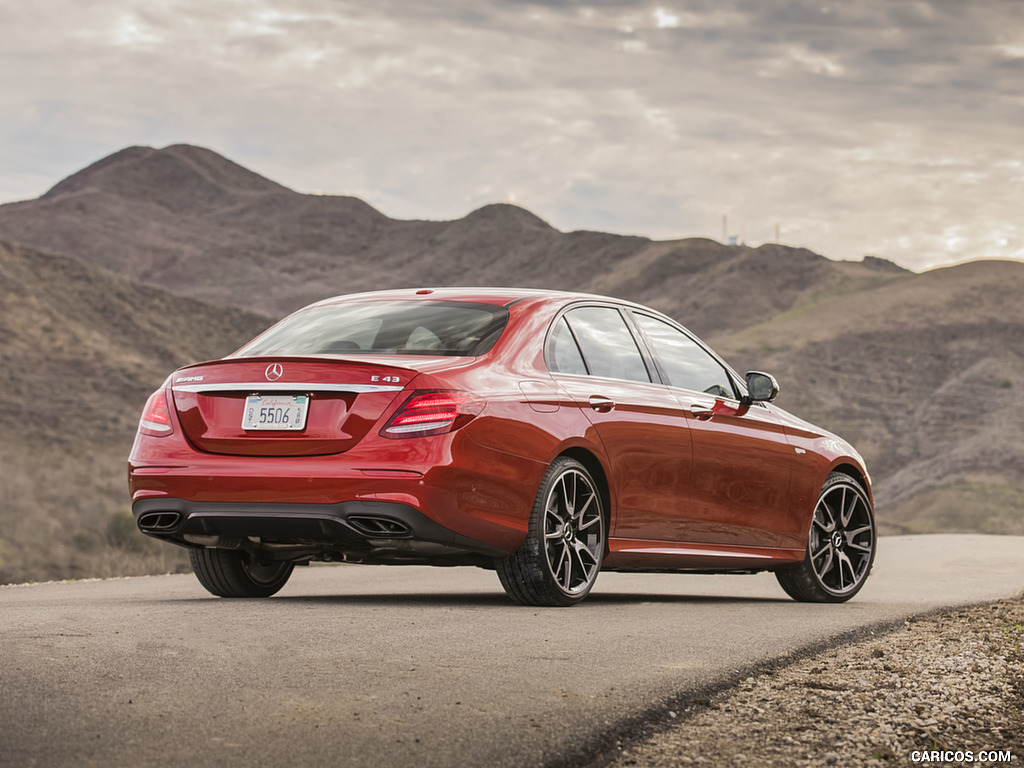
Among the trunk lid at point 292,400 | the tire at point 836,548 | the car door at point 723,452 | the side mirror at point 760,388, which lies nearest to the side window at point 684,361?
the car door at point 723,452

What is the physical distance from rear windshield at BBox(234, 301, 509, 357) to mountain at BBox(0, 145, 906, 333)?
73.5m

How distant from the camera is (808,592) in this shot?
9.30m

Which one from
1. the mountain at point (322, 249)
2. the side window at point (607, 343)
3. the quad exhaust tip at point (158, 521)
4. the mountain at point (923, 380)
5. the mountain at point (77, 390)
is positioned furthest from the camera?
the mountain at point (322, 249)

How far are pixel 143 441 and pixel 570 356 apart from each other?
2329mm

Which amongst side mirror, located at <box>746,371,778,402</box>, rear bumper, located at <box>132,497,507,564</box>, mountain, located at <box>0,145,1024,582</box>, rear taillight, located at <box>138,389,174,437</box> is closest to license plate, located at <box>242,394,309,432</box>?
rear bumper, located at <box>132,497,507,564</box>

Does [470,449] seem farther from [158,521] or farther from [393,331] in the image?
[158,521]

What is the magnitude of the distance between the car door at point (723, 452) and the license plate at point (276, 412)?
2.47 meters

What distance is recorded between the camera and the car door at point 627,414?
769cm

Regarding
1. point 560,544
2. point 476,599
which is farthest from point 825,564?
point 560,544

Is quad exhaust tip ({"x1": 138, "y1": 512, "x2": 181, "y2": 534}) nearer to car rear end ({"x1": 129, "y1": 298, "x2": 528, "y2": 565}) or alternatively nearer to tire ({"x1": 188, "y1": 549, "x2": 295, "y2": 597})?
car rear end ({"x1": 129, "y1": 298, "x2": 528, "y2": 565})

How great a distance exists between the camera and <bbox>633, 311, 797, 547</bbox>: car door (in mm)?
8438

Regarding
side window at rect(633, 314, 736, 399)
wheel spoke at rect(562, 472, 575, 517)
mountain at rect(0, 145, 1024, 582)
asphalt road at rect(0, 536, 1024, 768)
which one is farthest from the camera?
mountain at rect(0, 145, 1024, 582)

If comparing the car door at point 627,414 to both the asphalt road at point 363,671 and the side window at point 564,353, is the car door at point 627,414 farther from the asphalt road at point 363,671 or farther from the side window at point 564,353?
the asphalt road at point 363,671

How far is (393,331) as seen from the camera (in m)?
7.65
